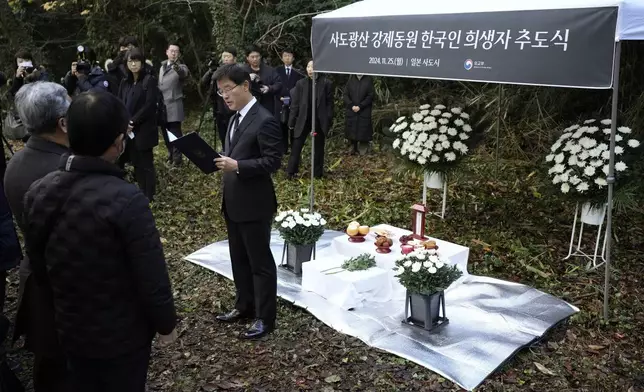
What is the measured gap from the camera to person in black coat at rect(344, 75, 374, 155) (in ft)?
32.7

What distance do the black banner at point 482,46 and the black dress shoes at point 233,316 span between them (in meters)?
2.47

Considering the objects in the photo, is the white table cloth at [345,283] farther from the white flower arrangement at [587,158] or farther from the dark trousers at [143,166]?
the dark trousers at [143,166]

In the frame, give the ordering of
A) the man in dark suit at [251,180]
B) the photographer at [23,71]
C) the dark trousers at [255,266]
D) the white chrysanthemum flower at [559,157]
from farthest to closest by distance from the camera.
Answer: the photographer at [23,71], the white chrysanthemum flower at [559,157], the dark trousers at [255,266], the man in dark suit at [251,180]

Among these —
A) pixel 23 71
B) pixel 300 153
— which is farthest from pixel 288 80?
pixel 23 71

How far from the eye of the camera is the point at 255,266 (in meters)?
3.96

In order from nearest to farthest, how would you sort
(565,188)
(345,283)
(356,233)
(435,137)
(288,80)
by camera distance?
1. (345,283)
2. (356,233)
3. (565,188)
4. (435,137)
5. (288,80)

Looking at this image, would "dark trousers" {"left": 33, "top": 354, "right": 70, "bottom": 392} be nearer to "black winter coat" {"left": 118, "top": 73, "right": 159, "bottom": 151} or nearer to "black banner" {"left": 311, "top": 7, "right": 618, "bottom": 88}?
"black banner" {"left": 311, "top": 7, "right": 618, "bottom": 88}

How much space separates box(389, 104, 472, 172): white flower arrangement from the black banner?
128 centimetres

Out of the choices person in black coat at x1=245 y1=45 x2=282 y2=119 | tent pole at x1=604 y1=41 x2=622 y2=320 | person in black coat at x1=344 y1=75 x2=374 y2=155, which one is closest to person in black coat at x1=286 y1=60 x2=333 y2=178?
person in black coat at x1=245 y1=45 x2=282 y2=119

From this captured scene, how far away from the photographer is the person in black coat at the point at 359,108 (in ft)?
32.7

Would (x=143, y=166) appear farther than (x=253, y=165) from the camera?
Yes

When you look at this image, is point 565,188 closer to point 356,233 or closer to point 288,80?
point 356,233

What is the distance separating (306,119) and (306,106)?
19 cm

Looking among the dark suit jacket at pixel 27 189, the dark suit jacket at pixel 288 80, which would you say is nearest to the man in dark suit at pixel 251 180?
the dark suit jacket at pixel 27 189
